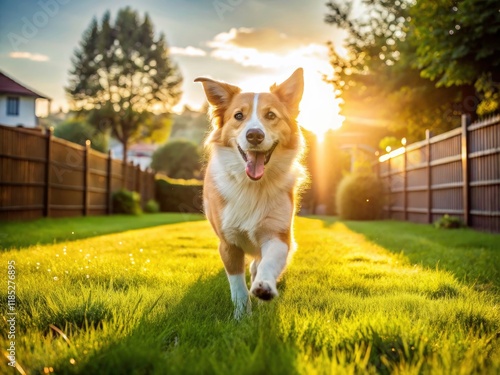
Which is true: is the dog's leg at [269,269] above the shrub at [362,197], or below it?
below

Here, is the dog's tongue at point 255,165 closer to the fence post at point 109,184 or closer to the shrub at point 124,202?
the fence post at point 109,184

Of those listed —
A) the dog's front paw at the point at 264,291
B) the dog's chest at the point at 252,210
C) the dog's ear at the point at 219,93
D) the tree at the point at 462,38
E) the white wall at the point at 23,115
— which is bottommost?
the dog's front paw at the point at 264,291

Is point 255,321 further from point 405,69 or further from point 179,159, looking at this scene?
point 179,159

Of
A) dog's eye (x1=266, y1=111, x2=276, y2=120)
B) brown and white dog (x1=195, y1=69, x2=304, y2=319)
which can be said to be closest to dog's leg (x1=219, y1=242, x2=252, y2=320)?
brown and white dog (x1=195, y1=69, x2=304, y2=319)

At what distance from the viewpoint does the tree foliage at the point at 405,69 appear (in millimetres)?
11703

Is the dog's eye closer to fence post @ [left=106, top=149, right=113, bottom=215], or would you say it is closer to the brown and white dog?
the brown and white dog

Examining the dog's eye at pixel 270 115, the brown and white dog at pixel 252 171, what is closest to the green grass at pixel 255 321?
the brown and white dog at pixel 252 171

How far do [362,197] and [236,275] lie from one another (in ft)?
52.0

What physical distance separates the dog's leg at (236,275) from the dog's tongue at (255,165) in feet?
2.07

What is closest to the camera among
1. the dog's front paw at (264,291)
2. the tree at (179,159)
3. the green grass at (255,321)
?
the green grass at (255,321)

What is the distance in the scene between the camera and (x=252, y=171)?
407 cm

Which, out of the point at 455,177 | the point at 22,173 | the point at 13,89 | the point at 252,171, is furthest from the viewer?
the point at 13,89

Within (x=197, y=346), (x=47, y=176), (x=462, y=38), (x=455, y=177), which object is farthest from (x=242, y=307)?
(x=47, y=176)

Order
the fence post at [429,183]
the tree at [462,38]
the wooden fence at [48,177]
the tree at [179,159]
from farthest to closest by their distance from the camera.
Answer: the tree at [179,159] < the fence post at [429,183] < the wooden fence at [48,177] < the tree at [462,38]
